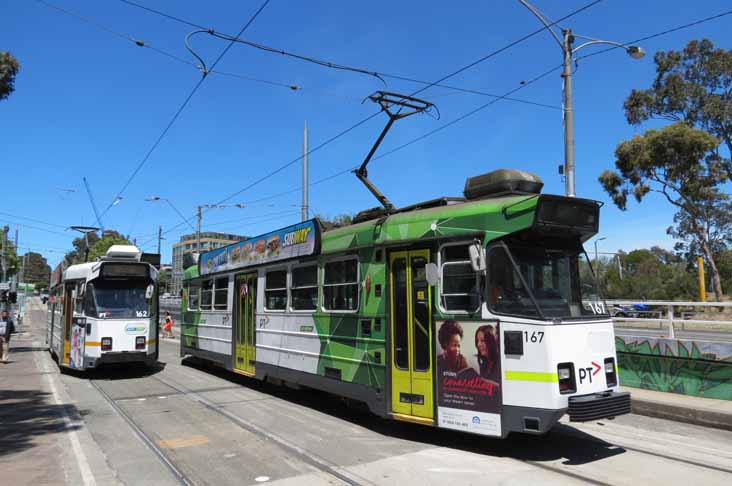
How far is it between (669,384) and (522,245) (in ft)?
16.4

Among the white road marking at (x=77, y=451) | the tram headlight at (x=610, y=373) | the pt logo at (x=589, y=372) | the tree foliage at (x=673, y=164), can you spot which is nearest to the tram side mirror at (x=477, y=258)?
the pt logo at (x=589, y=372)

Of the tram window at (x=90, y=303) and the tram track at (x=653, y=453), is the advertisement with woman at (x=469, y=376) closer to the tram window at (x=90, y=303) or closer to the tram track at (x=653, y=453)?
the tram track at (x=653, y=453)

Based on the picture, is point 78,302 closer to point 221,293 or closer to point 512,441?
point 221,293

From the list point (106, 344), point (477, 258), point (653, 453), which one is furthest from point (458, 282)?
point (106, 344)

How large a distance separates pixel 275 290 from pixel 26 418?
461 centimetres

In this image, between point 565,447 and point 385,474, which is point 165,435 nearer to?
point 385,474

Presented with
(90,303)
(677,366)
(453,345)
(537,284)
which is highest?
(537,284)

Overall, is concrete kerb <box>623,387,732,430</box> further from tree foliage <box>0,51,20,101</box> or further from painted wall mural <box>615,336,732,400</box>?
tree foliage <box>0,51,20,101</box>

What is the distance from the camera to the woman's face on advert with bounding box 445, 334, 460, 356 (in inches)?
259

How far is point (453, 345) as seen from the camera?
21.8ft

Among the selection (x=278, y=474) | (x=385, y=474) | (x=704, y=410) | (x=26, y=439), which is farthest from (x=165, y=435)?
(x=704, y=410)

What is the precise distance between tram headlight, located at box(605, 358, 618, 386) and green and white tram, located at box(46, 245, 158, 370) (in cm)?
1094

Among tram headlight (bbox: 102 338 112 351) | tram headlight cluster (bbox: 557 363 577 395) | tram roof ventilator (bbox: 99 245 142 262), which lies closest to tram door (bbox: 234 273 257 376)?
tram headlight (bbox: 102 338 112 351)

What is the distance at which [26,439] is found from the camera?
743cm
